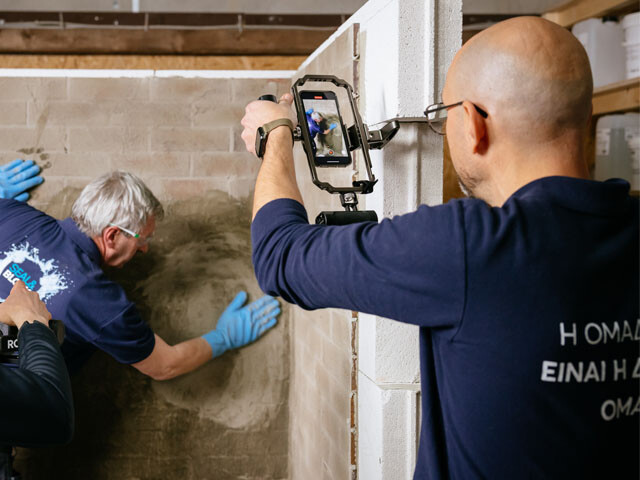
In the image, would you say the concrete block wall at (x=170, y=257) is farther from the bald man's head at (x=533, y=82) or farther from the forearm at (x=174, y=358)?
the bald man's head at (x=533, y=82)

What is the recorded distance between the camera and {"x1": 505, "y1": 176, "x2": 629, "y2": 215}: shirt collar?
0.80 metres

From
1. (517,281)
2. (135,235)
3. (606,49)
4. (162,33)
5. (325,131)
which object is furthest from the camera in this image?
(606,49)

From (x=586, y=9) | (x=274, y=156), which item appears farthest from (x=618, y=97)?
(x=274, y=156)

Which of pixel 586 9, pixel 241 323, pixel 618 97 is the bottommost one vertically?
pixel 241 323

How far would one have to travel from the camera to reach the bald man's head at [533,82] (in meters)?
0.88

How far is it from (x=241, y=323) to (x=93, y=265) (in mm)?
727

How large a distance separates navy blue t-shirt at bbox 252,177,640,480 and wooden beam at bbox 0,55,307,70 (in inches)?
91.8

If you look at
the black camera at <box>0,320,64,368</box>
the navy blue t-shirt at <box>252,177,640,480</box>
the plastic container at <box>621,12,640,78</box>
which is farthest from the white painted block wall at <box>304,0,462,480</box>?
the plastic container at <box>621,12,640,78</box>

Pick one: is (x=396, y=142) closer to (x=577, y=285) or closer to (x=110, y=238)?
(x=577, y=285)

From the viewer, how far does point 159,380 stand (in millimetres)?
Answer: 2631

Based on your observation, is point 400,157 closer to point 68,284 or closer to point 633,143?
point 68,284

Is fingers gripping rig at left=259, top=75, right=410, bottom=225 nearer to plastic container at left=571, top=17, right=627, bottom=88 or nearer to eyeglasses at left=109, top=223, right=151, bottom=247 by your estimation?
eyeglasses at left=109, top=223, right=151, bottom=247

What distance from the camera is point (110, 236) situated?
2.27 metres

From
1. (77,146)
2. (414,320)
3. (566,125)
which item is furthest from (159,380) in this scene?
(566,125)
